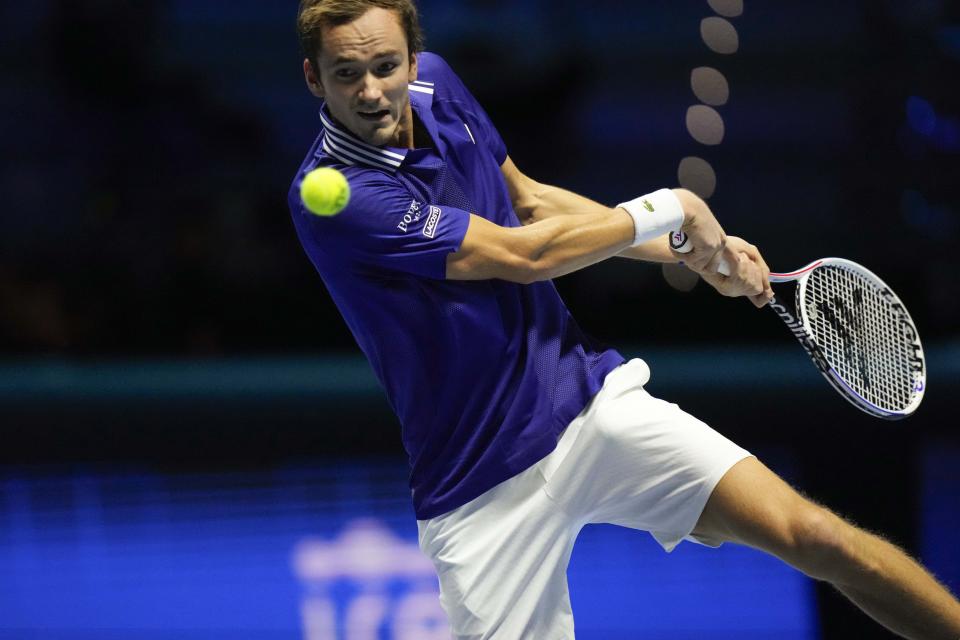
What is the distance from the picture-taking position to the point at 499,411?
306 cm

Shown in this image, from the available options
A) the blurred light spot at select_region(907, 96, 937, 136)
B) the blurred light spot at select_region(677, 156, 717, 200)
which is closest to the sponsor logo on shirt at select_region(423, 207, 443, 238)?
the blurred light spot at select_region(677, 156, 717, 200)

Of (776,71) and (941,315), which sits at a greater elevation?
(776,71)

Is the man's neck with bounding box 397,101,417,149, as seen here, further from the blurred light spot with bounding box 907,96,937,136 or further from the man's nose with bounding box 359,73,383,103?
the blurred light spot with bounding box 907,96,937,136

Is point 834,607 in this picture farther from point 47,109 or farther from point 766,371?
point 47,109

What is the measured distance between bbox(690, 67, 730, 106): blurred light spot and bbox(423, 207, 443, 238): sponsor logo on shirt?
10.7 metres

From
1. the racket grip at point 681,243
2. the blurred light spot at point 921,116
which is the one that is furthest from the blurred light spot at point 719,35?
the racket grip at point 681,243

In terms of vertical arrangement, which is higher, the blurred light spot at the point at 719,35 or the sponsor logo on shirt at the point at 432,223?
the blurred light spot at the point at 719,35

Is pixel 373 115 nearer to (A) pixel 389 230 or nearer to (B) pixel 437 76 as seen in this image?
(A) pixel 389 230

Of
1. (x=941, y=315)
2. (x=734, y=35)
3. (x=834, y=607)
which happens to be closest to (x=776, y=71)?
(x=734, y=35)

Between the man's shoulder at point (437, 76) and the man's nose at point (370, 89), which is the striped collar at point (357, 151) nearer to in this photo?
the man's nose at point (370, 89)

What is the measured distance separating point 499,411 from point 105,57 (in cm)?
1097

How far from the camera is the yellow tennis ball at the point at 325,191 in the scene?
8.71 feet

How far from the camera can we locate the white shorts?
2.96 m

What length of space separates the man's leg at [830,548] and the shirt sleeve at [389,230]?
0.89 metres
